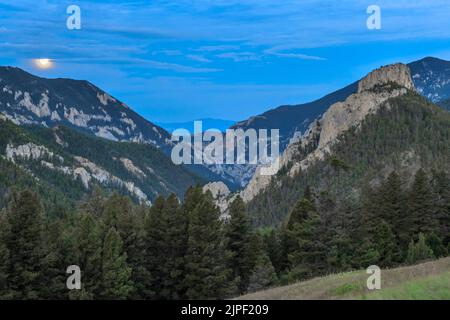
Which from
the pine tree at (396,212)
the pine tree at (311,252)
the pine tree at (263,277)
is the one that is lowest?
the pine tree at (263,277)

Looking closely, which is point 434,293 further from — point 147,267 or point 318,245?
point 147,267

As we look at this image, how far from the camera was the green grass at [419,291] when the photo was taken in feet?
61.5

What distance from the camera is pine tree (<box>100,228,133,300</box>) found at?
1725 inches

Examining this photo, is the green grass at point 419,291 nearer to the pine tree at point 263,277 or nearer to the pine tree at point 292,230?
the pine tree at point 263,277

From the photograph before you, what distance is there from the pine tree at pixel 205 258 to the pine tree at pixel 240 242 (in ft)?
12.8

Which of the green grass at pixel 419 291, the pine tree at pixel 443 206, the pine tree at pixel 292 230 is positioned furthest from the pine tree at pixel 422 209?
the green grass at pixel 419 291

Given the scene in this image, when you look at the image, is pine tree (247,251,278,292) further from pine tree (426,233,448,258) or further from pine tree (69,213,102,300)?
pine tree (426,233,448,258)

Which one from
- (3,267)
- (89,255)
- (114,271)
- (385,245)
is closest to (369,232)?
(385,245)

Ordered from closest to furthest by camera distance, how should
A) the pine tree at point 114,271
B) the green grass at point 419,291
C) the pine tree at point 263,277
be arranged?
the green grass at point 419,291 → the pine tree at point 114,271 → the pine tree at point 263,277

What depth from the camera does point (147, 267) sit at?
1999 inches

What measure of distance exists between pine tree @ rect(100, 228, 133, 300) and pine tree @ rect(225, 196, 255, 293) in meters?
12.8

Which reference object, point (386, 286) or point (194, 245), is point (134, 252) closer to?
point (194, 245)

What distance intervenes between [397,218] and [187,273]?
22708mm

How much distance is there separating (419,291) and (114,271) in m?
29.8
